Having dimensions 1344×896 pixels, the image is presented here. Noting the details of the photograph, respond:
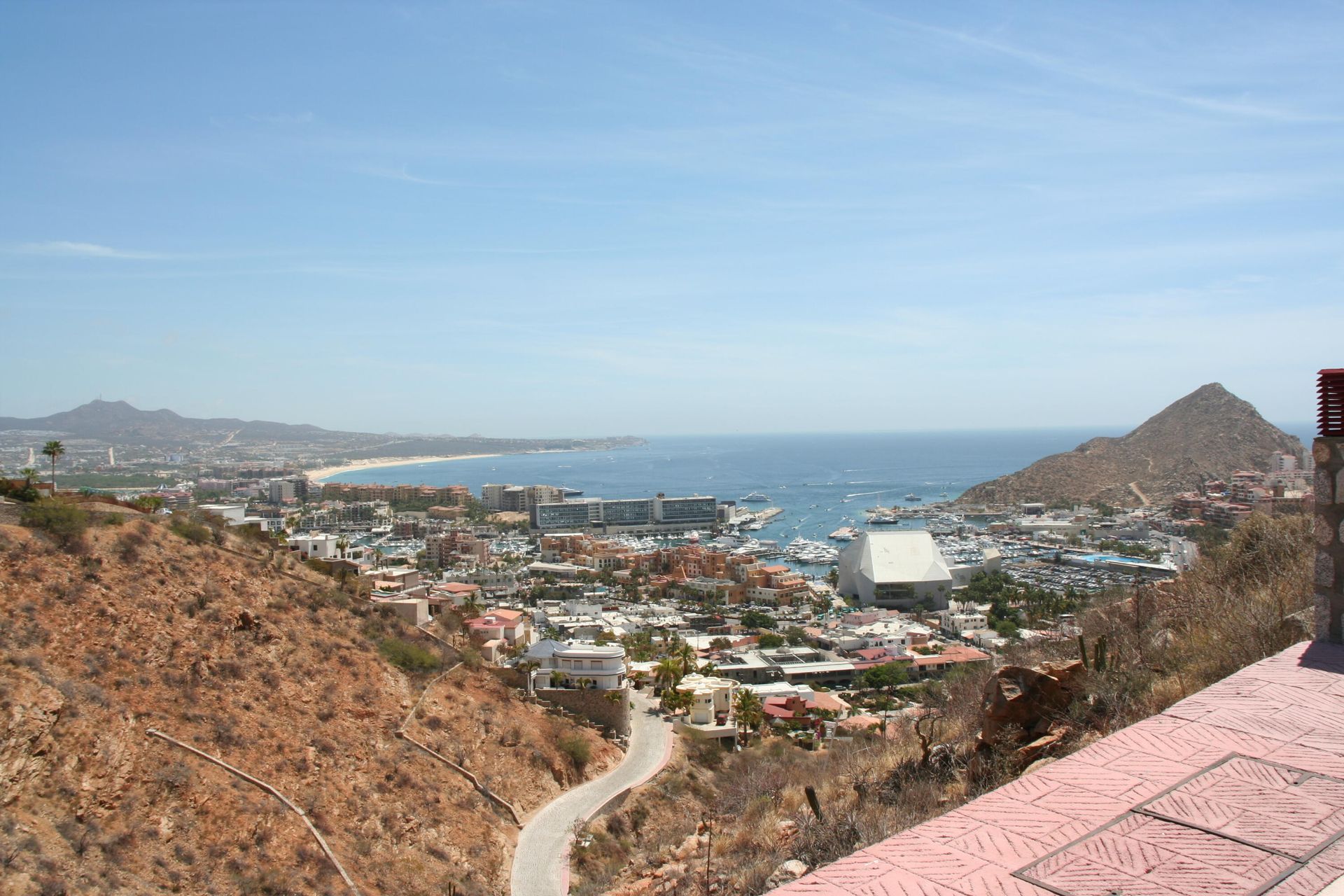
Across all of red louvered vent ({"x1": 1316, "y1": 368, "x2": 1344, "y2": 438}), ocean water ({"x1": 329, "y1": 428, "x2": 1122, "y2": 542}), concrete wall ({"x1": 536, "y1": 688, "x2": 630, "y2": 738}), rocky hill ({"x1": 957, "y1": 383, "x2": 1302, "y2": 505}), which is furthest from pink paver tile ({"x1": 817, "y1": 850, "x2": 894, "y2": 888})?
rocky hill ({"x1": 957, "y1": 383, "x2": 1302, "y2": 505})

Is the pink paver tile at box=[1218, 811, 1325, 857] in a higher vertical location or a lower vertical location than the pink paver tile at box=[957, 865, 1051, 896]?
higher

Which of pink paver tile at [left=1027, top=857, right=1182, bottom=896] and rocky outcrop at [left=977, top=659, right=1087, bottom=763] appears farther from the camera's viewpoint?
rocky outcrop at [left=977, top=659, right=1087, bottom=763]

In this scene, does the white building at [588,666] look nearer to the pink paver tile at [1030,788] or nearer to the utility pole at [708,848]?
the utility pole at [708,848]

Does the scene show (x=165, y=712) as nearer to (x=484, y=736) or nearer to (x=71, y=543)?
(x=71, y=543)

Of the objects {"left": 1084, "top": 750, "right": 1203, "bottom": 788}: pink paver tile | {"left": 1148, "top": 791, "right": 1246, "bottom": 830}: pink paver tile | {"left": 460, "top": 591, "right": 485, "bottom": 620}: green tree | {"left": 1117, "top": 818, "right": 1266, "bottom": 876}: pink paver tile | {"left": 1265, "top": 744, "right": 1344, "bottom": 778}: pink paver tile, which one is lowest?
{"left": 460, "top": 591, "right": 485, "bottom": 620}: green tree

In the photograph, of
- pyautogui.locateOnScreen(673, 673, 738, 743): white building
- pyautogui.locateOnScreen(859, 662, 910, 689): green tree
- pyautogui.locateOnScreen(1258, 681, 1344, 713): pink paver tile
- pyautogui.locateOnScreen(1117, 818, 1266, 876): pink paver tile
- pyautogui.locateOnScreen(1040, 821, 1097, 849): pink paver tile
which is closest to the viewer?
pyautogui.locateOnScreen(1117, 818, 1266, 876): pink paver tile

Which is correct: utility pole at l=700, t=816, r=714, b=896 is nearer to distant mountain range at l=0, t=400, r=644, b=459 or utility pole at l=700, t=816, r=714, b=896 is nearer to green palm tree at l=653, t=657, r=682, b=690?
green palm tree at l=653, t=657, r=682, b=690

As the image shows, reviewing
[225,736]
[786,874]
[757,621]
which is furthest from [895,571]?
[786,874]
